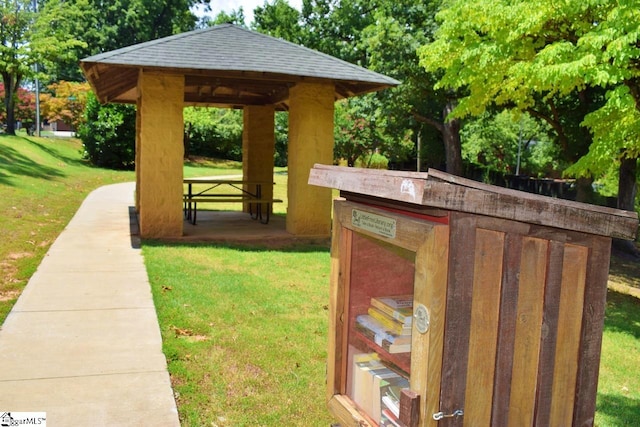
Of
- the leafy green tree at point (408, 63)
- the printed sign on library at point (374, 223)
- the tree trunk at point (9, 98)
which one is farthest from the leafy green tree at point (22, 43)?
the printed sign on library at point (374, 223)

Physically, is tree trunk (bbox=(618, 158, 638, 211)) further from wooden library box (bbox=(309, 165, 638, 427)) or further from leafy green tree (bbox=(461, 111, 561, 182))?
leafy green tree (bbox=(461, 111, 561, 182))

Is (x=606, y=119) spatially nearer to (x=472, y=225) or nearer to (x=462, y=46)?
(x=462, y=46)

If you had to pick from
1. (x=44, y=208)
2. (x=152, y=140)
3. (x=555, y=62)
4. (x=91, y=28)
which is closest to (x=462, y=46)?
(x=555, y=62)

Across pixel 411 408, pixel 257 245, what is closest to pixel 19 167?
pixel 257 245

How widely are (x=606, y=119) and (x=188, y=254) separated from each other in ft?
20.9

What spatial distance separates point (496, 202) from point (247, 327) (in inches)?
161

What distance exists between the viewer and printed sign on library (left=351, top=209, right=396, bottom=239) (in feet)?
8.82

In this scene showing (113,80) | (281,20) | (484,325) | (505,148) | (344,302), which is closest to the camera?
(484,325)

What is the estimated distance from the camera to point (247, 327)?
6.00 metres

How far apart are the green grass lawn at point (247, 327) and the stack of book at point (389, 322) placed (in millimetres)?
1285

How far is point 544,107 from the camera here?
1792 centimetres

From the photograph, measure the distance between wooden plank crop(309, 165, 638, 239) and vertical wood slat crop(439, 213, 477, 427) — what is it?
0.30ft

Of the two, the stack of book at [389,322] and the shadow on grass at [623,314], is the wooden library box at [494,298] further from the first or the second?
the shadow on grass at [623,314]

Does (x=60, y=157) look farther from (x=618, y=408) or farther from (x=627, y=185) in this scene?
(x=618, y=408)
